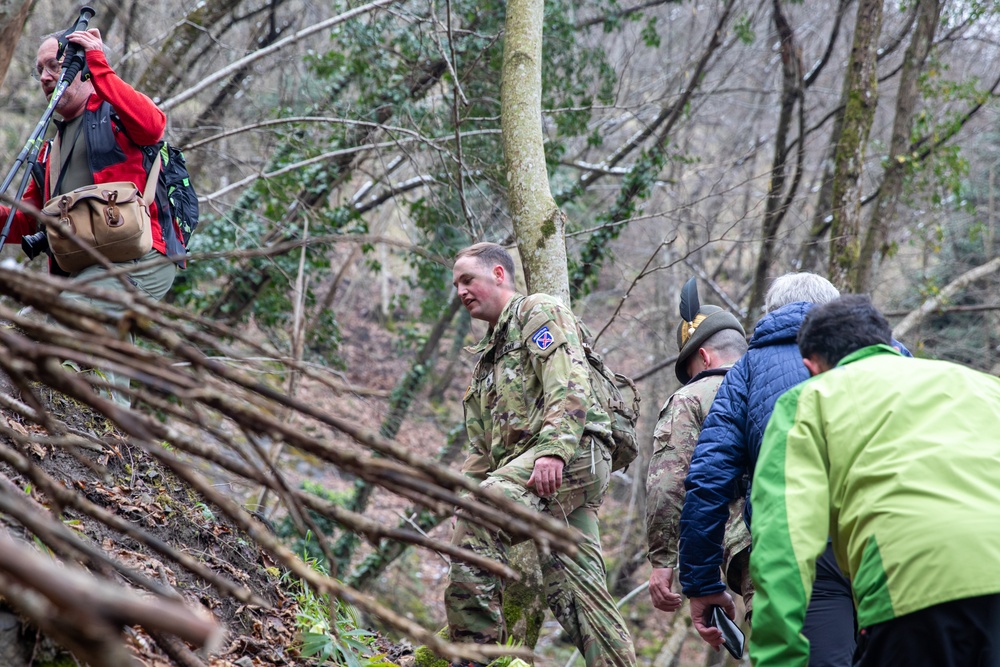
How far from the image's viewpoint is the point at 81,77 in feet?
15.0

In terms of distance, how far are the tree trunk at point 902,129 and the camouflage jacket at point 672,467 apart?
7.12 meters

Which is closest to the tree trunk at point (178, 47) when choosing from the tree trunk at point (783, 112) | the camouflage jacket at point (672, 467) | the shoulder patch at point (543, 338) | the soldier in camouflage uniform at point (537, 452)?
the soldier in camouflage uniform at point (537, 452)

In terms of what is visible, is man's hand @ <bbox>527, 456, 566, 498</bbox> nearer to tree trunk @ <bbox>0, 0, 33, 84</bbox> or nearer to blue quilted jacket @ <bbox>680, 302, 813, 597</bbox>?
blue quilted jacket @ <bbox>680, 302, 813, 597</bbox>

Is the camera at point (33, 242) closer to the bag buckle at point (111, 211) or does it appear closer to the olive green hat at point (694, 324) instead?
the bag buckle at point (111, 211)

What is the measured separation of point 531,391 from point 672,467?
0.80 metres

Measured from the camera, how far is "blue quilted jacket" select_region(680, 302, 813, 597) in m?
3.40

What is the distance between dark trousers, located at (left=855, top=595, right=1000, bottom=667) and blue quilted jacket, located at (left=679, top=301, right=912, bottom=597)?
978 millimetres

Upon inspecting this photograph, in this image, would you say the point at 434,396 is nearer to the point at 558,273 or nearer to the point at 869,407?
the point at 558,273

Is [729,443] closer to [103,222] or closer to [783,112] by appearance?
[103,222]

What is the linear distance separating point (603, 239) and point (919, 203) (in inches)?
305

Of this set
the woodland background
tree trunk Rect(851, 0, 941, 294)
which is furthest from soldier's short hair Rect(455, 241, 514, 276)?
tree trunk Rect(851, 0, 941, 294)

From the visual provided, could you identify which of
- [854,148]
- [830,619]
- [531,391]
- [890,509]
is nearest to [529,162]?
[531,391]

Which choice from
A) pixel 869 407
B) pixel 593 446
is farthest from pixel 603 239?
pixel 869 407

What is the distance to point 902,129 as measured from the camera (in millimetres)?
10422
